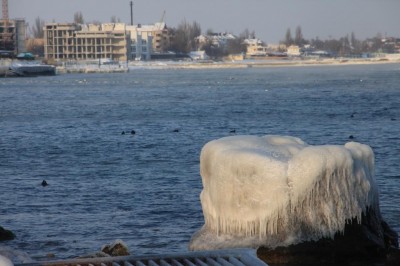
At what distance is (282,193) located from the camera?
41.2 ft

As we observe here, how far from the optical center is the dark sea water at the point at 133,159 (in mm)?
17719

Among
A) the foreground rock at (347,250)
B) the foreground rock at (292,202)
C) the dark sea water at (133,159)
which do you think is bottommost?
the dark sea water at (133,159)

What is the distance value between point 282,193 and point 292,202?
0.53 feet

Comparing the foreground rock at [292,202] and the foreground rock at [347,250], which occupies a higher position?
the foreground rock at [292,202]

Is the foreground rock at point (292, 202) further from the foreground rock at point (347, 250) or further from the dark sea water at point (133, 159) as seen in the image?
the dark sea water at point (133, 159)

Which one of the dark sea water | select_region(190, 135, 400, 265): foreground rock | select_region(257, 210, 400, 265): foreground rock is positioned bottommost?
the dark sea water

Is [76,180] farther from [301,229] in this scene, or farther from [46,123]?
[46,123]

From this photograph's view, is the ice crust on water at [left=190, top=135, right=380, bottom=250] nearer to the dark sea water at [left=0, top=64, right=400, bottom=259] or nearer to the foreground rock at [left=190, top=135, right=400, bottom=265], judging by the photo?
the foreground rock at [left=190, top=135, right=400, bottom=265]

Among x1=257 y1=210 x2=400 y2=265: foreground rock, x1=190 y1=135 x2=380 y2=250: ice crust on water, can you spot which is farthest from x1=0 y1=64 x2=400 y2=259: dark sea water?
x1=257 y1=210 x2=400 y2=265: foreground rock

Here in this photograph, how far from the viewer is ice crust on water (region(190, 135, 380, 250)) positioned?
12547 mm

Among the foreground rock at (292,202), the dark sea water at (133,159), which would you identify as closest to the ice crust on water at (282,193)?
the foreground rock at (292,202)

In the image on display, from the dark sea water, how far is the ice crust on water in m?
2.98

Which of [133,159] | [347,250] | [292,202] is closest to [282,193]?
[292,202]

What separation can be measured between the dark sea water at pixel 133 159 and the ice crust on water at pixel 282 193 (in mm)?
2984
